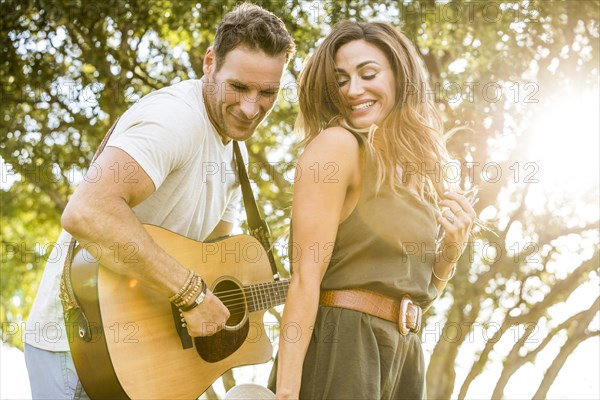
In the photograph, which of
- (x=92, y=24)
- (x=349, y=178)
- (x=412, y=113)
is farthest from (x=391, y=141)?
(x=92, y=24)

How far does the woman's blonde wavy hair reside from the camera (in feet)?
9.05

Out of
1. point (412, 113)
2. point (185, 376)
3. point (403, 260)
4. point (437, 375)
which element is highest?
point (412, 113)

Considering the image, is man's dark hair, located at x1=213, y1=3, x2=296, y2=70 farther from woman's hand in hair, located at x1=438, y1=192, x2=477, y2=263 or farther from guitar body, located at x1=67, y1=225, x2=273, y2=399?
woman's hand in hair, located at x1=438, y1=192, x2=477, y2=263

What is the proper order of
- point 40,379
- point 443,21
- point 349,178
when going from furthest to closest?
point 443,21, point 40,379, point 349,178

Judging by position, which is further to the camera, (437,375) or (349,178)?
(437,375)

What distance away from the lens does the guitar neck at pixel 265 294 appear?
3391mm

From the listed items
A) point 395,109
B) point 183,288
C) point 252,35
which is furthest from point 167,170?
point 395,109

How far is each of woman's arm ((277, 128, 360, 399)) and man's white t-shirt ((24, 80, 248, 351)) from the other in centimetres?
68

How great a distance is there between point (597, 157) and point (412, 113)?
252 inches

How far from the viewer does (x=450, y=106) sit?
26.4 feet

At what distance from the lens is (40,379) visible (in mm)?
3014

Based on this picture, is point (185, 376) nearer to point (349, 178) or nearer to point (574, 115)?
point (349, 178)

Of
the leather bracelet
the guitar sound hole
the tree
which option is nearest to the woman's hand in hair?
the leather bracelet

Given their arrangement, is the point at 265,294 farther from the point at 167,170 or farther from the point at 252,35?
the point at 252,35
